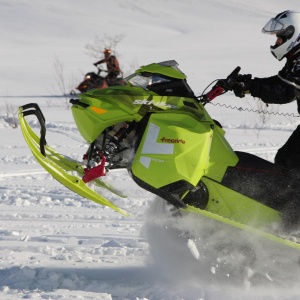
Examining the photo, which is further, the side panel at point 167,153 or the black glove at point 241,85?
the black glove at point 241,85

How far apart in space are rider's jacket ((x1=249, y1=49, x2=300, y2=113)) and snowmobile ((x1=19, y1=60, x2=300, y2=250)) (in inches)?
5.7

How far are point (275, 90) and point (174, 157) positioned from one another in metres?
0.72

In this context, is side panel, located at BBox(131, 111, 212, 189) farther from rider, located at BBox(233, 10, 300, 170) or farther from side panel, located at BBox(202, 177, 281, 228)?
rider, located at BBox(233, 10, 300, 170)

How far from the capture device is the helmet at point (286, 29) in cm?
379

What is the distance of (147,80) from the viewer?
369 centimetres

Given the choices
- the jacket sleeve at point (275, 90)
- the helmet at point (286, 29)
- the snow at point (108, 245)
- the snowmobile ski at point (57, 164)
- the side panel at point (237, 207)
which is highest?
the helmet at point (286, 29)

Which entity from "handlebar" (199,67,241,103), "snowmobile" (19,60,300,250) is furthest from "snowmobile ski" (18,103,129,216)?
"handlebar" (199,67,241,103)

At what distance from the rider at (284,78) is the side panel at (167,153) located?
0.45 meters

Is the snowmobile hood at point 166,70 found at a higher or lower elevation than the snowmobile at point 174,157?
higher

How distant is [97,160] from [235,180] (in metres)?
0.83

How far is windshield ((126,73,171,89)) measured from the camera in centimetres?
367

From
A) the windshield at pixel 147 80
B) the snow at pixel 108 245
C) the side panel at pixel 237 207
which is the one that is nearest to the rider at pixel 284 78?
the side panel at pixel 237 207

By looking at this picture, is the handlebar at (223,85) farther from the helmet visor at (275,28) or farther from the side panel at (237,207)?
the side panel at (237,207)

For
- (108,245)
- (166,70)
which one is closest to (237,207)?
(166,70)
